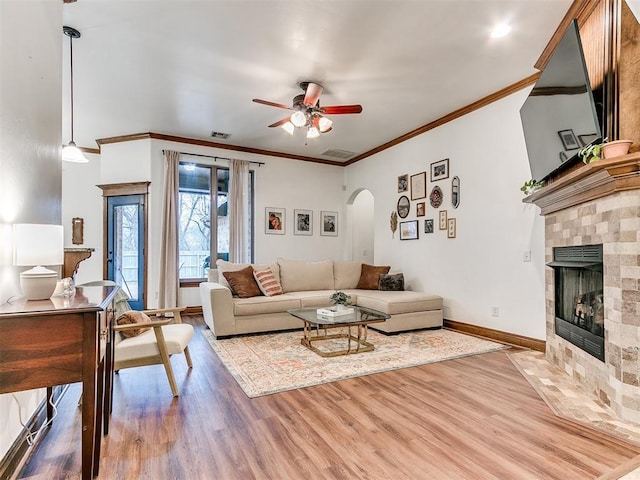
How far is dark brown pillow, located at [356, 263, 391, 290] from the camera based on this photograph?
5.45 meters

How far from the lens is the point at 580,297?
2.82 m

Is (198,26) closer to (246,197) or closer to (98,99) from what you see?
(98,99)

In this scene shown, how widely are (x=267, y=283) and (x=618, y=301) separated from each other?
3692mm

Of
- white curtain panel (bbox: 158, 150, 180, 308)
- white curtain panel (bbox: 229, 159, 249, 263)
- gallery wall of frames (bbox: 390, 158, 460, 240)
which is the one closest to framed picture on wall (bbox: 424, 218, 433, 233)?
gallery wall of frames (bbox: 390, 158, 460, 240)

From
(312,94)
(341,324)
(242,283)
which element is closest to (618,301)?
(341,324)

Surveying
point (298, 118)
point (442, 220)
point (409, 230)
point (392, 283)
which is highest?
point (298, 118)

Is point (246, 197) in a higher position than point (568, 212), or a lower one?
higher

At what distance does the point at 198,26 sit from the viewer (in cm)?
291

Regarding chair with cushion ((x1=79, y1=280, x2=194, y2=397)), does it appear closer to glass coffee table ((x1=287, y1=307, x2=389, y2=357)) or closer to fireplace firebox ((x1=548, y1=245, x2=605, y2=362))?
glass coffee table ((x1=287, y1=307, x2=389, y2=357))

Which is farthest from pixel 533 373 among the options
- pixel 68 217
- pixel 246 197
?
pixel 68 217

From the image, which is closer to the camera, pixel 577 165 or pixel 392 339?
pixel 577 165

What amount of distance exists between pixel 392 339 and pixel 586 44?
3.32 metres

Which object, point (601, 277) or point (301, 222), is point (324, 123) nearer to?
point (601, 277)

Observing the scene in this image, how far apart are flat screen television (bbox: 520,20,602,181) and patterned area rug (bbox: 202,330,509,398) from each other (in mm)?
1998
